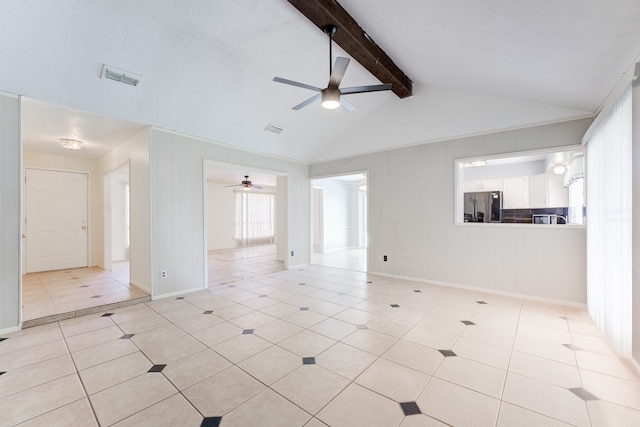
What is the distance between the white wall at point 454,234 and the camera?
3.89m

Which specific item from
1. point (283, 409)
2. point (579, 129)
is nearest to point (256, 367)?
point (283, 409)

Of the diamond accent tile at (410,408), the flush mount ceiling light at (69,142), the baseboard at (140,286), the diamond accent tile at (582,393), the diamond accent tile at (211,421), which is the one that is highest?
the flush mount ceiling light at (69,142)

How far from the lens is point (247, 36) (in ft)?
10.4

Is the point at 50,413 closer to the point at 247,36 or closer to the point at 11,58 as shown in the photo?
the point at 11,58

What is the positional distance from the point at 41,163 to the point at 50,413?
→ 6.43 m

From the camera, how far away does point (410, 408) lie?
184 cm

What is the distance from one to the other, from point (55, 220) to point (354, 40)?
290 inches

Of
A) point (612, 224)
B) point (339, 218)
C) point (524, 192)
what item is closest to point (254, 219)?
point (339, 218)

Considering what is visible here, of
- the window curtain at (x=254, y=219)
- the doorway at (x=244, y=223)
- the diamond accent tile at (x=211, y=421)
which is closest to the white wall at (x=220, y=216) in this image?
the doorway at (x=244, y=223)

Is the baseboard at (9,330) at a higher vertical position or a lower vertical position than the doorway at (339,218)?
lower

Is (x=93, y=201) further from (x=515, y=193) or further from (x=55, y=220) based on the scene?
(x=515, y=193)

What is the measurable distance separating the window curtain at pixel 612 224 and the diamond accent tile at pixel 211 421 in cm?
332

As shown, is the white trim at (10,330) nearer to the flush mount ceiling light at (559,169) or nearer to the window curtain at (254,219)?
the window curtain at (254,219)

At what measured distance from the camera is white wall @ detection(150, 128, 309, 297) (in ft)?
13.9
